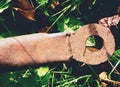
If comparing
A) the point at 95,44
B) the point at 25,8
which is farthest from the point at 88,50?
the point at 25,8

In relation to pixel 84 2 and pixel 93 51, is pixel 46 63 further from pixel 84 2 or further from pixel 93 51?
pixel 84 2

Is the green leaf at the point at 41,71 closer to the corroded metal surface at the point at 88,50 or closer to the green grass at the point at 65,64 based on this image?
the green grass at the point at 65,64

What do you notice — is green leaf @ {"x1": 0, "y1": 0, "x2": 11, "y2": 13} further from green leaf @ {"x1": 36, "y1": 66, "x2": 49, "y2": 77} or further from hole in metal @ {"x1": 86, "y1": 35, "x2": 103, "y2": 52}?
hole in metal @ {"x1": 86, "y1": 35, "x2": 103, "y2": 52}

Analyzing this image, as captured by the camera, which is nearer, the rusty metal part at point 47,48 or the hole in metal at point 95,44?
the rusty metal part at point 47,48

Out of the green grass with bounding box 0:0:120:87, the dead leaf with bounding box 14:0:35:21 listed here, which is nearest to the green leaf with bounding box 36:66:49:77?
the green grass with bounding box 0:0:120:87

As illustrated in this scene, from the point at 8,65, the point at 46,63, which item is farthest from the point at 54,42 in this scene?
the point at 8,65

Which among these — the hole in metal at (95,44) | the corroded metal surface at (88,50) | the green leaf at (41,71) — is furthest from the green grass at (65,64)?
the corroded metal surface at (88,50)

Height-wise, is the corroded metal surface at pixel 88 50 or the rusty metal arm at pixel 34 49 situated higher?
the rusty metal arm at pixel 34 49
